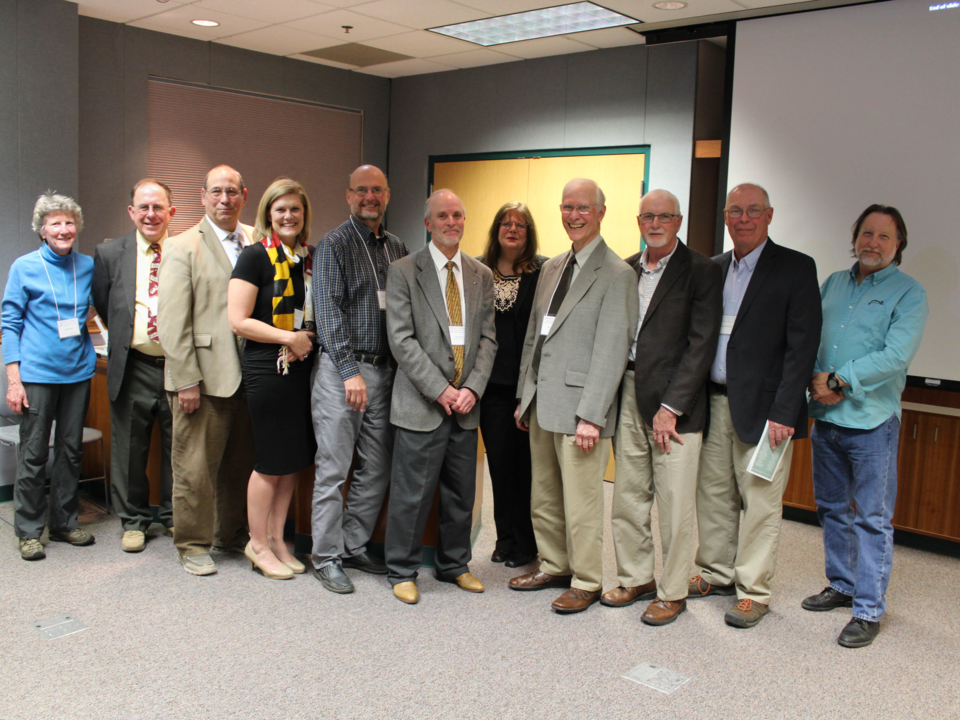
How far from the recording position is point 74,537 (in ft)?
12.9

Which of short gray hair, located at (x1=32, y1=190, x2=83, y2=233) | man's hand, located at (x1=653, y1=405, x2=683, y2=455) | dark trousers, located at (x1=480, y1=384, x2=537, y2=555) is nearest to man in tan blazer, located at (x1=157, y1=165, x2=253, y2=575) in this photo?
short gray hair, located at (x1=32, y1=190, x2=83, y2=233)

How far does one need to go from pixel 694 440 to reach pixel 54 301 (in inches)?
118

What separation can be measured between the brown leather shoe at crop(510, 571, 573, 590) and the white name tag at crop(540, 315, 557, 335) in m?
1.10

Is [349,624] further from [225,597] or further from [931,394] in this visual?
[931,394]

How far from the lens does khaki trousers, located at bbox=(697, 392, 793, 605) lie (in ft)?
10.6

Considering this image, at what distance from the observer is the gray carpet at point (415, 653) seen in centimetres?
257

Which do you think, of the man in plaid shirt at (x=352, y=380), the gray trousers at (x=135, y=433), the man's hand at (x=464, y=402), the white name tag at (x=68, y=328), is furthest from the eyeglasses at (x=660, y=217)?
the white name tag at (x=68, y=328)

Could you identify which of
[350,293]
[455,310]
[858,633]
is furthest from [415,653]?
[858,633]

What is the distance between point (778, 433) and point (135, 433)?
118 inches

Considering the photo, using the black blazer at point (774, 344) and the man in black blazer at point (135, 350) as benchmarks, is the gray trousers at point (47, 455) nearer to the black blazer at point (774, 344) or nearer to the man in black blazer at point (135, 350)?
the man in black blazer at point (135, 350)

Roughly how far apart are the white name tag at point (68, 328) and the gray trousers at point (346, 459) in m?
1.31

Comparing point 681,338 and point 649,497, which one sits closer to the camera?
point 681,338

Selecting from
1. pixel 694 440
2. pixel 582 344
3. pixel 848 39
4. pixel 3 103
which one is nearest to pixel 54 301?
pixel 3 103

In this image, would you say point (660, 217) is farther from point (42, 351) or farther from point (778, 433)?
point (42, 351)
